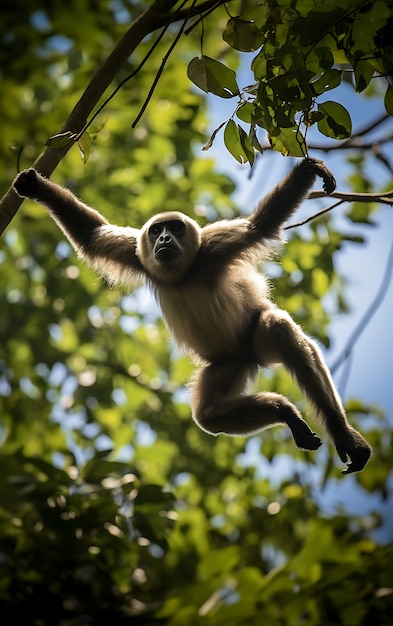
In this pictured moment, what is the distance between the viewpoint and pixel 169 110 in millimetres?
8703

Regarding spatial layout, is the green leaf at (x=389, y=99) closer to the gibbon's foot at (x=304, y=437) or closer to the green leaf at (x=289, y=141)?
the green leaf at (x=289, y=141)

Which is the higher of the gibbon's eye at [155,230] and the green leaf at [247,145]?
the green leaf at [247,145]

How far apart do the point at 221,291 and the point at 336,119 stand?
2.05 metres

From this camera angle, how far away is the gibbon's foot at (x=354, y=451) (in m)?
3.96

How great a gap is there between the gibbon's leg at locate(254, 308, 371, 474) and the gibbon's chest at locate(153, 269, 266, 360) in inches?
9.2

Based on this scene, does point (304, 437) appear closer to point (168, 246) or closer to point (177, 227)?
point (168, 246)

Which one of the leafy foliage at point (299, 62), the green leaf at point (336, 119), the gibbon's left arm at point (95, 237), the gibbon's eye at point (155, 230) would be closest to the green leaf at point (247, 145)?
the leafy foliage at point (299, 62)

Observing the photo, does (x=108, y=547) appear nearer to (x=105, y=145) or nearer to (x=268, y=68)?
(x=268, y=68)

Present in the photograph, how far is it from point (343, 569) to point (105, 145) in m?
6.25

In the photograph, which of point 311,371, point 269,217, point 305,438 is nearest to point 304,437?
point 305,438

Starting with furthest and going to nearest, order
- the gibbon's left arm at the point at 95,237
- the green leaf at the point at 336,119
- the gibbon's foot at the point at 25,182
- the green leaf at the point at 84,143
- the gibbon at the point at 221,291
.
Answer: the gibbon's left arm at the point at 95,237 → the gibbon at the point at 221,291 → the gibbon's foot at the point at 25,182 → the green leaf at the point at 84,143 → the green leaf at the point at 336,119

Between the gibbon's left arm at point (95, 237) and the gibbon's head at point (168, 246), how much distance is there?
104 millimetres

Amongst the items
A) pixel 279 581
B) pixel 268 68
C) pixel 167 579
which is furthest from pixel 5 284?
pixel 268 68

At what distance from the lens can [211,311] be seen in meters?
4.90
